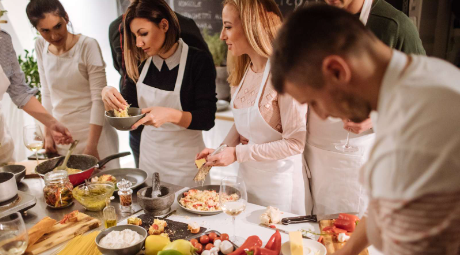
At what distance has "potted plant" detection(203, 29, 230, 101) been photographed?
13.7 feet


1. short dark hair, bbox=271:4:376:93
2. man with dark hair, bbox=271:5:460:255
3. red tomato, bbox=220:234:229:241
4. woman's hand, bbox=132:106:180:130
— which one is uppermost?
short dark hair, bbox=271:4:376:93

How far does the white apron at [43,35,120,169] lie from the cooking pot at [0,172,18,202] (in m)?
1.14

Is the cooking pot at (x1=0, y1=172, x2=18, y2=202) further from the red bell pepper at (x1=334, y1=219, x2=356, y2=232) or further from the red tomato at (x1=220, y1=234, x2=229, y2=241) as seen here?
the red bell pepper at (x1=334, y1=219, x2=356, y2=232)

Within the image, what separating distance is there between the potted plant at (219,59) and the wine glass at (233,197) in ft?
9.24

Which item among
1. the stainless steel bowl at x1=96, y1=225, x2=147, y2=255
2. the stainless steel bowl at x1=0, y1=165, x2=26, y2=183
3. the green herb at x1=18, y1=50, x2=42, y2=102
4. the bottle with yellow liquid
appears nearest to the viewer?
the stainless steel bowl at x1=96, y1=225, x2=147, y2=255

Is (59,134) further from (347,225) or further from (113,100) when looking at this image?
(347,225)

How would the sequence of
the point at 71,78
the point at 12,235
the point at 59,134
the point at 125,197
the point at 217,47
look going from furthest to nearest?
the point at 217,47, the point at 71,78, the point at 59,134, the point at 125,197, the point at 12,235

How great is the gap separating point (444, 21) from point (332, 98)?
264 cm

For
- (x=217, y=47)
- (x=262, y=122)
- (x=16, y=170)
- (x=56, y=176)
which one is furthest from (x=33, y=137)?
(x=217, y=47)

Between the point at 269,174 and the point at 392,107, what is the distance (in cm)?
134

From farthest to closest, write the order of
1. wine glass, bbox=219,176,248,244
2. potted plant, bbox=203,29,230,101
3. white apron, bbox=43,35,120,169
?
1. potted plant, bbox=203,29,230,101
2. white apron, bbox=43,35,120,169
3. wine glass, bbox=219,176,248,244

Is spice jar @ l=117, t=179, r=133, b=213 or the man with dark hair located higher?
the man with dark hair

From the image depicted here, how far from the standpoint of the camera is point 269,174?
2.00 metres

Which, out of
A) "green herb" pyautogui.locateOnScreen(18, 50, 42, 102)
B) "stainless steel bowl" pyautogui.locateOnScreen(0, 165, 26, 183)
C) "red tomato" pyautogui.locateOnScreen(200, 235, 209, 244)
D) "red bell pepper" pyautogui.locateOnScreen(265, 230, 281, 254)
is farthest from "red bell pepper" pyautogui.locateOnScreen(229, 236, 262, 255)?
"green herb" pyautogui.locateOnScreen(18, 50, 42, 102)
